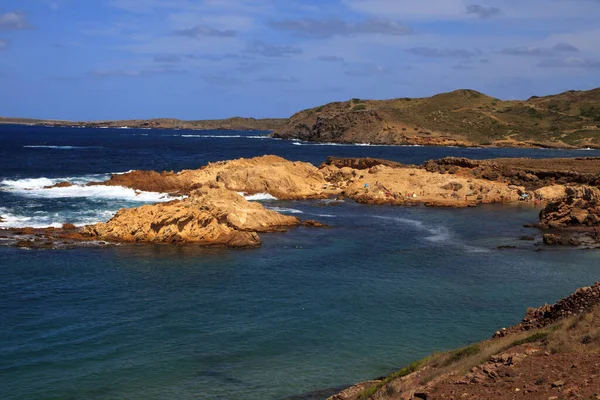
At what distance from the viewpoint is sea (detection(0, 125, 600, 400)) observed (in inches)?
838

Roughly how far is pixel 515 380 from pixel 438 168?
64768 millimetres

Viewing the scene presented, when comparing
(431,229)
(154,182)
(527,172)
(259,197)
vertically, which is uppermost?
(527,172)

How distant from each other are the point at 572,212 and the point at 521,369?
40262 mm

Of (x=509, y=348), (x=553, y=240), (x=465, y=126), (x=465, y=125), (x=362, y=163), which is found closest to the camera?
(x=509, y=348)

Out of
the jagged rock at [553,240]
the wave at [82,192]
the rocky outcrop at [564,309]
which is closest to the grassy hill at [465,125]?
the wave at [82,192]

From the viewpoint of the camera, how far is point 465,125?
581ft

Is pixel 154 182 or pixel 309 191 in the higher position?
pixel 154 182

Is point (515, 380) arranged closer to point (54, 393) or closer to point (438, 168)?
point (54, 393)

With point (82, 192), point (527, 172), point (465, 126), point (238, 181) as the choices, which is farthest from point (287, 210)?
point (465, 126)

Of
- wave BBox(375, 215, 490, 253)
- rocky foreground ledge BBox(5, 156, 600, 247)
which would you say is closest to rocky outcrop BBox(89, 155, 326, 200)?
rocky foreground ledge BBox(5, 156, 600, 247)

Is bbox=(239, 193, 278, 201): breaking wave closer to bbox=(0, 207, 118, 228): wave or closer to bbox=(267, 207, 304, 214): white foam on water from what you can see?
bbox=(267, 207, 304, 214): white foam on water

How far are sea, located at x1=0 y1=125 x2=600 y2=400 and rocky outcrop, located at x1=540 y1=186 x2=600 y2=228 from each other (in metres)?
2.69

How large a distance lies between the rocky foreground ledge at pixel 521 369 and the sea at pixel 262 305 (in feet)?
14.7

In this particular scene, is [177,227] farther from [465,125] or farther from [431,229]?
[465,125]
